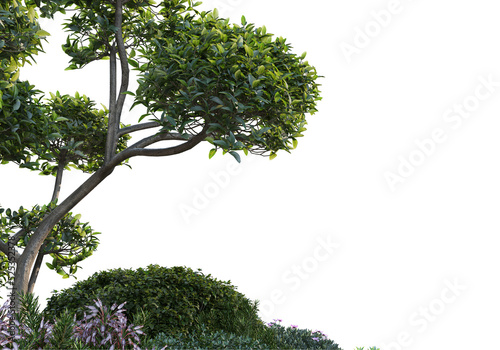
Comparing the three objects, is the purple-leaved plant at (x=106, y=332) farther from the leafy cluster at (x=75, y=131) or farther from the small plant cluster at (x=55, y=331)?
the leafy cluster at (x=75, y=131)

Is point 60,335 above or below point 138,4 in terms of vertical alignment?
below

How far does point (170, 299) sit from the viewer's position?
5934 mm

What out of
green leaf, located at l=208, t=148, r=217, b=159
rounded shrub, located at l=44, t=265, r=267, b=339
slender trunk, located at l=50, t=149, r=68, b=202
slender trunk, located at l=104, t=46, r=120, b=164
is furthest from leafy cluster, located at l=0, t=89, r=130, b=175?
green leaf, located at l=208, t=148, r=217, b=159

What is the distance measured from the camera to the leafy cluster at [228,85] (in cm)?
509

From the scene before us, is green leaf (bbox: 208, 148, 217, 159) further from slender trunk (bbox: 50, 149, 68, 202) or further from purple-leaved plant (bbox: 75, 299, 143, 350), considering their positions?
slender trunk (bbox: 50, 149, 68, 202)

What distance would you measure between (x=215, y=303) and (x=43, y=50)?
3937 mm

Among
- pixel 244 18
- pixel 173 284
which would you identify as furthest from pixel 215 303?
pixel 244 18

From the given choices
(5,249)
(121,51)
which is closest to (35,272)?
(5,249)

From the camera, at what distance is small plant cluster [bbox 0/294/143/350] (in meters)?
3.55

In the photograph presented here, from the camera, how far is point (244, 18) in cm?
583

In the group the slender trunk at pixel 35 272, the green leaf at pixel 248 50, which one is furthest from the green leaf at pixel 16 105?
the slender trunk at pixel 35 272

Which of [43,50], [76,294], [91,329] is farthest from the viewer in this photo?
[76,294]

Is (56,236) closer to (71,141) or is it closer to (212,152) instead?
(71,141)

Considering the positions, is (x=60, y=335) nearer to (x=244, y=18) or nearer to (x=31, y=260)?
(x=31, y=260)
